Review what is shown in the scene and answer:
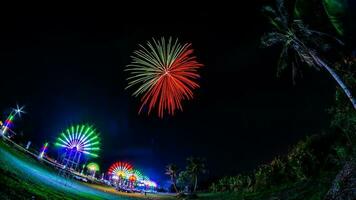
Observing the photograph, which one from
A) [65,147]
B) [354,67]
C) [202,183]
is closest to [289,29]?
[354,67]

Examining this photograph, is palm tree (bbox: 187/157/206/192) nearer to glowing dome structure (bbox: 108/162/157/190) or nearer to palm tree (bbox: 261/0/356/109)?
glowing dome structure (bbox: 108/162/157/190)

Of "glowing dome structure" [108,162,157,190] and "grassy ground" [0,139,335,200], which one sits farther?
"glowing dome structure" [108,162,157,190]

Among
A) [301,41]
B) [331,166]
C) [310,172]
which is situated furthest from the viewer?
[310,172]

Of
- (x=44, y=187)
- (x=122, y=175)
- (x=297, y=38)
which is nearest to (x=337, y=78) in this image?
(x=297, y=38)

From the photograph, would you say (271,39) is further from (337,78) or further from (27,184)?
(27,184)

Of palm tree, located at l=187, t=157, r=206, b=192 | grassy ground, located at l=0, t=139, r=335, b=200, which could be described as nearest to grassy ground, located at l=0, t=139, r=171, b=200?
grassy ground, located at l=0, t=139, r=335, b=200

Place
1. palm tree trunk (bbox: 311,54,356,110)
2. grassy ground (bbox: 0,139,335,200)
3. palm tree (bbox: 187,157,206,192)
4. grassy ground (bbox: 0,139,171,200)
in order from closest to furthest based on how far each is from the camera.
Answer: grassy ground (bbox: 0,139,171,200) < grassy ground (bbox: 0,139,335,200) < palm tree trunk (bbox: 311,54,356,110) < palm tree (bbox: 187,157,206,192)

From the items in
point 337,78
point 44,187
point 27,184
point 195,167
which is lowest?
point 27,184

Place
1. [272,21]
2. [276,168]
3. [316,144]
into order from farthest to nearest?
[276,168], [316,144], [272,21]

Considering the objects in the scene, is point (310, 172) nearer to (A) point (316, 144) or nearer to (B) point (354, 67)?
(A) point (316, 144)

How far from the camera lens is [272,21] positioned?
133 feet

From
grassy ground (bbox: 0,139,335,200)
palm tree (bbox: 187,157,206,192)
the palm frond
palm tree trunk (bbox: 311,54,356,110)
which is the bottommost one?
grassy ground (bbox: 0,139,335,200)

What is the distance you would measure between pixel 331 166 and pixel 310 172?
16.9 feet

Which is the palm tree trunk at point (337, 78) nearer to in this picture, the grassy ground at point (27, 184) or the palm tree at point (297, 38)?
the palm tree at point (297, 38)
